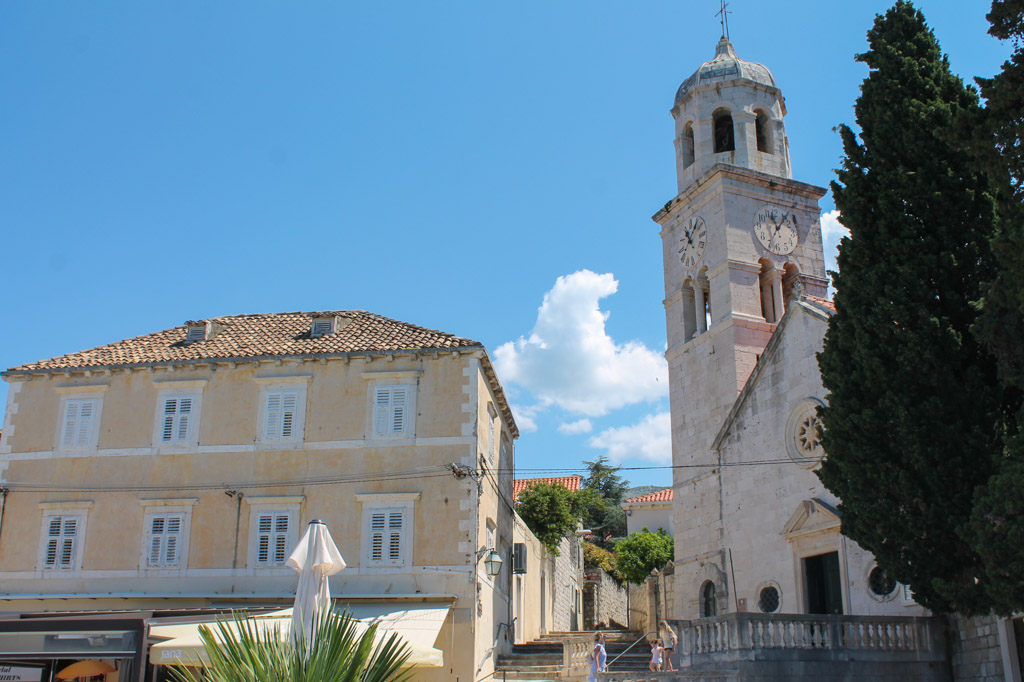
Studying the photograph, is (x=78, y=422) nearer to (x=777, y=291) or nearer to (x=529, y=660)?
(x=529, y=660)

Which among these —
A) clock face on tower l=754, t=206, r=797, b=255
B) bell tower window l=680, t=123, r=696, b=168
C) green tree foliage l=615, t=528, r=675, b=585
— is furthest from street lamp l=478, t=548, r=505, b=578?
green tree foliage l=615, t=528, r=675, b=585

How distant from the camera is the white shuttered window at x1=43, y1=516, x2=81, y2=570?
72.8 ft

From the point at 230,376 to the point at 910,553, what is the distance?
15539 millimetres

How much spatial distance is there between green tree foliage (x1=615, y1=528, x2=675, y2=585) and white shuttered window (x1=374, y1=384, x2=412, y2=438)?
1855 centimetres

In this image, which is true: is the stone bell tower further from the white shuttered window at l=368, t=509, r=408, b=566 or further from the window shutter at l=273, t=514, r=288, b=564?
the window shutter at l=273, t=514, r=288, b=564

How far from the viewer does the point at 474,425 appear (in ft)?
71.4

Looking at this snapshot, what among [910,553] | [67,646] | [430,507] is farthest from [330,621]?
[430,507]

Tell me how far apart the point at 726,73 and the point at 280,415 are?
17.3 m

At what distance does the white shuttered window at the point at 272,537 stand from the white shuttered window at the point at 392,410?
289 cm

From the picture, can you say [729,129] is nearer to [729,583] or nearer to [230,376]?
[729,583]

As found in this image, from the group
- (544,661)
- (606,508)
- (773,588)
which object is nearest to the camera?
(773,588)

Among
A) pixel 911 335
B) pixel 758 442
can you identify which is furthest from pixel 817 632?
pixel 758 442

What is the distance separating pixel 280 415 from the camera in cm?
2264

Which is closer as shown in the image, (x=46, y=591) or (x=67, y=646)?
(x=67, y=646)
